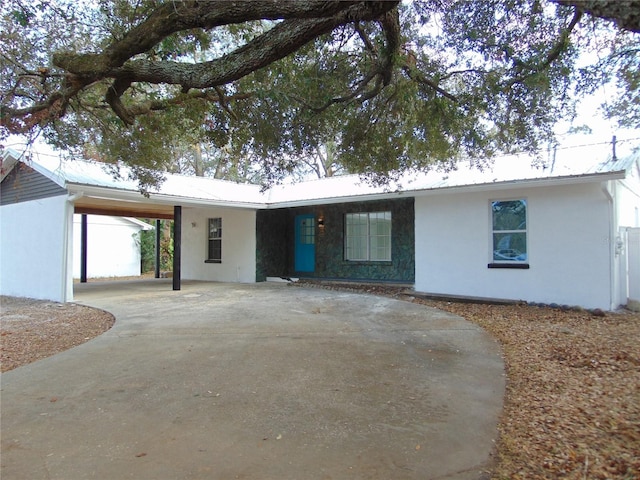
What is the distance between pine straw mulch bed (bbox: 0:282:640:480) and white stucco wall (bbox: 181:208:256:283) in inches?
257

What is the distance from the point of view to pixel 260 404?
12.9 ft

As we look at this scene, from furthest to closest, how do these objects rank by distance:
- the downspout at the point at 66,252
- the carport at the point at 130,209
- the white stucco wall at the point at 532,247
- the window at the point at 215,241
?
1. the window at the point at 215,241
2. the carport at the point at 130,209
3. the downspout at the point at 66,252
4. the white stucco wall at the point at 532,247

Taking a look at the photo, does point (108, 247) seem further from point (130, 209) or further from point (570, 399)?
point (570, 399)

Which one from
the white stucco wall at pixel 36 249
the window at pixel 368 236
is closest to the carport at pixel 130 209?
the white stucco wall at pixel 36 249

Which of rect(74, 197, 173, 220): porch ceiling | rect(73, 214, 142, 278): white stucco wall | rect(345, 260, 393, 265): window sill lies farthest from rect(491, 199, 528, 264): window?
rect(73, 214, 142, 278): white stucco wall

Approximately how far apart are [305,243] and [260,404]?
Answer: 471 inches

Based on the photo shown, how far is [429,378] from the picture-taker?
183 inches

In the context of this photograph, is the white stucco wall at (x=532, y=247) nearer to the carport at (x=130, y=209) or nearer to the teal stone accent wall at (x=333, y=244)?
the teal stone accent wall at (x=333, y=244)

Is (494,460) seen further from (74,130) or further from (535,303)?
(74,130)

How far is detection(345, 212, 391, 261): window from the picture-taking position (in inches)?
533

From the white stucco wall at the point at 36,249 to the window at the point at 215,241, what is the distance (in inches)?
250

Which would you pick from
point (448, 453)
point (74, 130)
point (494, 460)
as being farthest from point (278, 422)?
point (74, 130)

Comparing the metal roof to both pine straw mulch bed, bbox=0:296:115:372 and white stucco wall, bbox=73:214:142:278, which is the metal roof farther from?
white stucco wall, bbox=73:214:142:278

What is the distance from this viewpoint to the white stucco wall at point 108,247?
2117 centimetres
